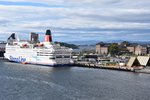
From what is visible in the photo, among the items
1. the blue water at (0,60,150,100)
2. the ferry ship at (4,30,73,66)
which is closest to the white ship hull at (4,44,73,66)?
the ferry ship at (4,30,73,66)

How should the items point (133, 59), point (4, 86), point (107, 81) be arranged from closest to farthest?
point (4, 86) < point (107, 81) < point (133, 59)

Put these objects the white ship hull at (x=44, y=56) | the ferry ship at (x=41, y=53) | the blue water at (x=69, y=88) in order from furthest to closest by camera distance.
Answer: the ferry ship at (x=41, y=53) < the white ship hull at (x=44, y=56) < the blue water at (x=69, y=88)

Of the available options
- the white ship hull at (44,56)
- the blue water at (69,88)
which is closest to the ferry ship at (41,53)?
the white ship hull at (44,56)

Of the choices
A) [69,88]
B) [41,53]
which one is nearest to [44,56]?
[41,53]

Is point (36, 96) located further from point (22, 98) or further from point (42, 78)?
point (42, 78)

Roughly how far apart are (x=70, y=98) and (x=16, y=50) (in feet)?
150

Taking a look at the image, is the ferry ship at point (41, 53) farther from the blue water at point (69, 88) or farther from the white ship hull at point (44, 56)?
the blue water at point (69, 88)

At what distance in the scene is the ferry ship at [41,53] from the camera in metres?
66.4

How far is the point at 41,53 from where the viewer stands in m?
68.4

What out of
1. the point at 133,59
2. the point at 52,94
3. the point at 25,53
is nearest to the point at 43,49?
the point at 25,53

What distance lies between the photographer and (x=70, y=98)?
31.7 metres

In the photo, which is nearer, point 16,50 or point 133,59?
point 133,59

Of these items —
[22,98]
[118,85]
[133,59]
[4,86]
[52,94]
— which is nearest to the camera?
[22,98]

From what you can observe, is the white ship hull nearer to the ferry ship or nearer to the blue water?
the ferry ship
